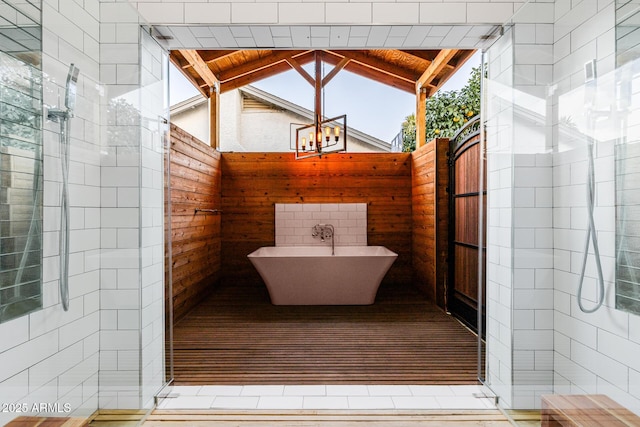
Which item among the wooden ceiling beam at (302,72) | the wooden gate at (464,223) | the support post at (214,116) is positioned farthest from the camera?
the support post at (214,116)

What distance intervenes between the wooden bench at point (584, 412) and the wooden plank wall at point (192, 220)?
123 inches

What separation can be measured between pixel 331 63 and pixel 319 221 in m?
2.28

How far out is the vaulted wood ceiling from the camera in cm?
441

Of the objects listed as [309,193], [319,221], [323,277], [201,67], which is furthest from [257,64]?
[323,277]

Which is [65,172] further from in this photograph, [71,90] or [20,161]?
[71,90]

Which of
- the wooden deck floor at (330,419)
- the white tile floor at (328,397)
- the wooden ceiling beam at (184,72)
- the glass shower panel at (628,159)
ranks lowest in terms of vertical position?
the wooden deck floor at (330,419)

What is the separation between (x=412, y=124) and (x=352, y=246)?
2059mm

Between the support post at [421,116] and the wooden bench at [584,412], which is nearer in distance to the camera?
the wooden bench at [584,412]

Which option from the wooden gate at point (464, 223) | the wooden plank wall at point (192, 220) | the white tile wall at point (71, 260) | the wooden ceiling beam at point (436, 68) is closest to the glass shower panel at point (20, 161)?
the white tile wall at point (71, 260)

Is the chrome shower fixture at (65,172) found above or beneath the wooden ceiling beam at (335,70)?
beneath

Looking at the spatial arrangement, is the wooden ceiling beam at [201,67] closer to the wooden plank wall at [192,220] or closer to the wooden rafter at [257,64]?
the wooden rafter at [257,64]

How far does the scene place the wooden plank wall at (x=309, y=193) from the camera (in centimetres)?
525

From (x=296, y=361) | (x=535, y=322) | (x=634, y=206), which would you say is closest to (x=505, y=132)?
(x=634, y=206)

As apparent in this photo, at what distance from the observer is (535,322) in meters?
1.96
